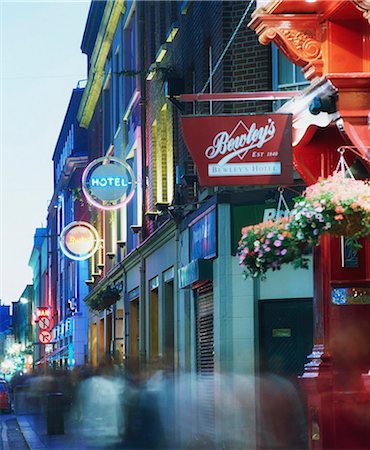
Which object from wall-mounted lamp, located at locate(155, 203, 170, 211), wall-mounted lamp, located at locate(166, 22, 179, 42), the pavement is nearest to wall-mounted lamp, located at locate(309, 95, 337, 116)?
the pavement

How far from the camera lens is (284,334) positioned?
20109 millimetres

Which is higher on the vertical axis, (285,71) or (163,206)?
(285,71)

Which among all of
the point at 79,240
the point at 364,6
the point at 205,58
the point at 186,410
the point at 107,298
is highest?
the point at 205,58

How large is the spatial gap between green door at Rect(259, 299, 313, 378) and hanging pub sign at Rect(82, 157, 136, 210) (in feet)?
36.0

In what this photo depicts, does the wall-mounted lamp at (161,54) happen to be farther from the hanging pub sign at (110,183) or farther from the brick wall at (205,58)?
the hanging pub sign at (110,183)

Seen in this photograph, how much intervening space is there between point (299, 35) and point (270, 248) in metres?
2.10

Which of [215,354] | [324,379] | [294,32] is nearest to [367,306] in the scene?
[324,379]

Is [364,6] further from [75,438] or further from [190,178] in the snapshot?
[75,438]

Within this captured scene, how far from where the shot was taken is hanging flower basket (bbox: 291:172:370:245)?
984 centimetres

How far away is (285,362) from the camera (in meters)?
19.9

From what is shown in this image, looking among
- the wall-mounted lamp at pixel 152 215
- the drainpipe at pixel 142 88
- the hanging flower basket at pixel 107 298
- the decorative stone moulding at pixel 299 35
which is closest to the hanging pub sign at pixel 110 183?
the drainpipe at pixel 142 88

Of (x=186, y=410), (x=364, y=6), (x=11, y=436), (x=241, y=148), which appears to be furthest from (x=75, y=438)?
(x=364, y=6)

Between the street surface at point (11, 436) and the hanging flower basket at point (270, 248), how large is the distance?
15.6 meters

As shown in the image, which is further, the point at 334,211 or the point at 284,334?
the point at 284,334
